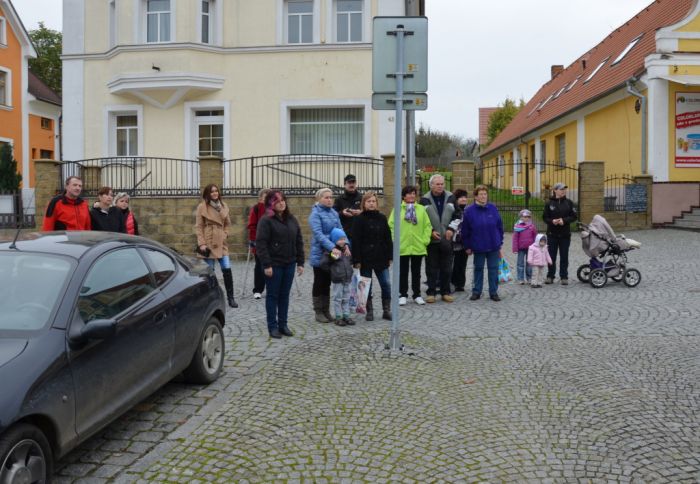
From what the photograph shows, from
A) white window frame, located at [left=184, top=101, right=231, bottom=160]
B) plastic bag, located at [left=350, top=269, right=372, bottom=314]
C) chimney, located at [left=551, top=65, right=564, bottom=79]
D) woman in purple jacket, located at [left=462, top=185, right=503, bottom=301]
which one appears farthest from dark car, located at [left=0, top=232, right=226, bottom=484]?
chimney, located at [left=551, top=65, right=564, bottom=79]

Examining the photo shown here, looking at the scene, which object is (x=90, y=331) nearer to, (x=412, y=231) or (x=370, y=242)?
(x=370, y=242)

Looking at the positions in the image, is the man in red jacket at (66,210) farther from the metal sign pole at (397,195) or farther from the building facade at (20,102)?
the building facade at (20,102)

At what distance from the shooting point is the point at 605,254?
11.2m

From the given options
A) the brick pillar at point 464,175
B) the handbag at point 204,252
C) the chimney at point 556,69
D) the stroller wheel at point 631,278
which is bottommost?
the stroller wheel at point 631,278

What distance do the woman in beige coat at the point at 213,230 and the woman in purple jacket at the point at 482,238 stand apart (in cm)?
367

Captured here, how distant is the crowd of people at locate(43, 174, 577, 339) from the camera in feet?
25.7

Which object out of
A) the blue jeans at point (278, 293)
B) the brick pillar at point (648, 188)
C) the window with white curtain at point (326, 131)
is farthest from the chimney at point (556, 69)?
the blue jeans at point (278, 293)

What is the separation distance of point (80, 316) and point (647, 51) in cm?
2314

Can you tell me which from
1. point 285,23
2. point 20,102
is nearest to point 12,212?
point 285,23

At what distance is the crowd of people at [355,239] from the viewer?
25.7ft

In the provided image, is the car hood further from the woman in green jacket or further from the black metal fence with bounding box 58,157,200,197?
the black metal fence with bounding box 58,157,200,197

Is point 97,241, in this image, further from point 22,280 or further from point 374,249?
point 374,249

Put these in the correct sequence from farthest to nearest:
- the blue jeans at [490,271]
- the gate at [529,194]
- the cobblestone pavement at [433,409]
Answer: the gate at [529,194]
the blue jeans at [490,271]
the cobblestone pavement at [433,409]

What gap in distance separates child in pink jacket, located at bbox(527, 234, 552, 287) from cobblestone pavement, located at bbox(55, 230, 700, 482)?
2.55 metres
